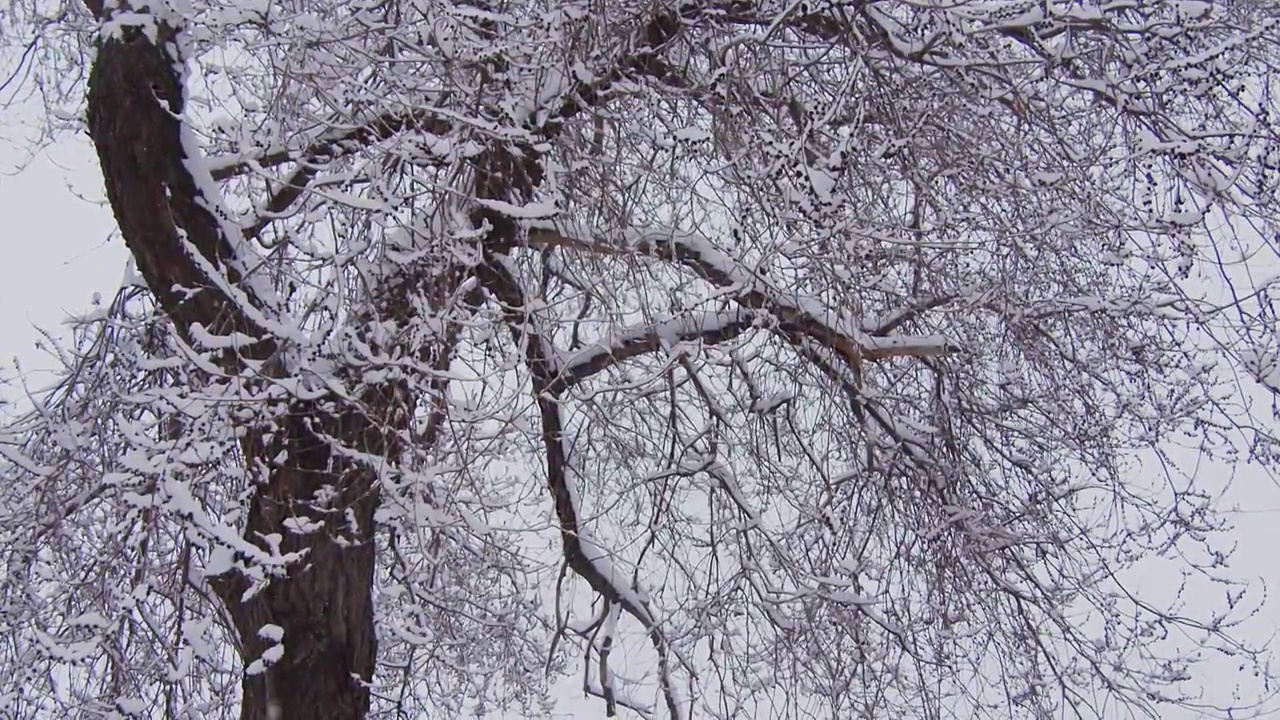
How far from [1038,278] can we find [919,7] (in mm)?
1323

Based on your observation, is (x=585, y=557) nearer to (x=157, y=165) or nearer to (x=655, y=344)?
(x=655, y=344)

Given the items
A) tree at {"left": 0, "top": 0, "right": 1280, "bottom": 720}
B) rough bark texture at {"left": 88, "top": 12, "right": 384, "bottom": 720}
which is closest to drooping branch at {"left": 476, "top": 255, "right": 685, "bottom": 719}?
tree at {"left": 0, "top": 0, "right": 1280, "bottom": 720}

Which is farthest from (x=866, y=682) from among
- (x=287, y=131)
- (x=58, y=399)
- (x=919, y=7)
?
(x=58, y=399)

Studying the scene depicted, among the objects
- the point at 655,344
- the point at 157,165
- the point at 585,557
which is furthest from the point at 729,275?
the point at 157,165

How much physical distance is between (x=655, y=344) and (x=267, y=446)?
53.1 inches

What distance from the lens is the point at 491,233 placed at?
14.0 feet

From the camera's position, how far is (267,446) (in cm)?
402

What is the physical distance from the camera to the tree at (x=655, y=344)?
3.71 metres

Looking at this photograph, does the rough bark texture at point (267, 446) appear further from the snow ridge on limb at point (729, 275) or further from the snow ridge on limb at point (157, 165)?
the snow ridge on limb at point (729, 275)

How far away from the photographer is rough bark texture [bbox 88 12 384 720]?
409 centimetres

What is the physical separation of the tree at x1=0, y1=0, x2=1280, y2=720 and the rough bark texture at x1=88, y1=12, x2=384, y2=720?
0.5 inches

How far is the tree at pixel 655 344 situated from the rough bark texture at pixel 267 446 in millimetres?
14

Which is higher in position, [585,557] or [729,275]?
[729,275]

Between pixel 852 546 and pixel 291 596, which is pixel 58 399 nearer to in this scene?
pixel 291 596
